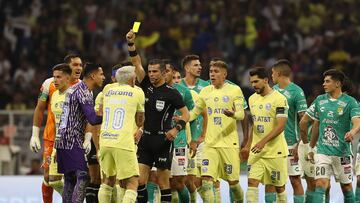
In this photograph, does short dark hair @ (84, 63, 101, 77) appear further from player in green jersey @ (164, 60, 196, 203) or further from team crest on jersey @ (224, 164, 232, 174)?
team crest on jersey @ (224, 164, 232, 174)

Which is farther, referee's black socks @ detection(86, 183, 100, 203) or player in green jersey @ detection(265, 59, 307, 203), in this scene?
player in green jersey @ detection(265, 59, 307, 203)

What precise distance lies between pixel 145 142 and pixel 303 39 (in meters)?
12.3

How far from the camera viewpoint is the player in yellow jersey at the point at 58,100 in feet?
54.5

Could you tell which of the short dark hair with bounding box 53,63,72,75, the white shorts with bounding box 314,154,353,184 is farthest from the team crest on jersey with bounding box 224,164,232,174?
the short dark hair with bounding box 53,63,72,75

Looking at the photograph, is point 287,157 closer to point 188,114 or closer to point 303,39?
point 188,114

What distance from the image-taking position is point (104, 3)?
2922 cm

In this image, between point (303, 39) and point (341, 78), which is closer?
Answer: point (341, 78)

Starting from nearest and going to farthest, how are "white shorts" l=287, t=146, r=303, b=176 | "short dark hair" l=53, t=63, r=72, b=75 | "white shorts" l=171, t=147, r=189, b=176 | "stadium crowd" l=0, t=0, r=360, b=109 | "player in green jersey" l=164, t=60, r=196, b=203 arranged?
"short dark hair" l=53, t=63, r=72, b=75
"player in green jersey" l=164, t=60, r=196, b=203
"white shorts" l=171, t=147, r=189, b=176
"white shorts" l=287, t=146, r=303, b=176
"stadium crowd" l=0, t=0, r=360, b=109

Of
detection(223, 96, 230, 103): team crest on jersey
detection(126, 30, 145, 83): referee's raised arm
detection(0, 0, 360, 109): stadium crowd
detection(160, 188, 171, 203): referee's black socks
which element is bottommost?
detection(160, 188, 171, 203): referee's black socks

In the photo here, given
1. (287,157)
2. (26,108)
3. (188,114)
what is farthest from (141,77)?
(26,108)

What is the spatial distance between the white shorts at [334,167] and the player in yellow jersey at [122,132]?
2962mm

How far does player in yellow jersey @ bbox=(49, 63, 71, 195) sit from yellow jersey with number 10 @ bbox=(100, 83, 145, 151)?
57.5 inches

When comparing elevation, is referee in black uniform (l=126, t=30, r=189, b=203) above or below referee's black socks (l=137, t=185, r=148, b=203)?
above

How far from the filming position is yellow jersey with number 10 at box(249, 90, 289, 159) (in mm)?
16781
